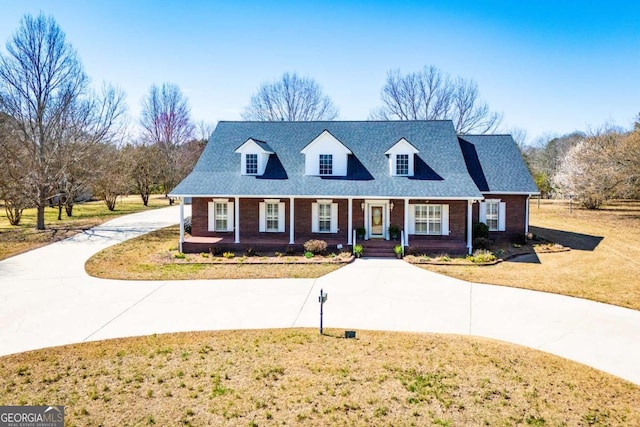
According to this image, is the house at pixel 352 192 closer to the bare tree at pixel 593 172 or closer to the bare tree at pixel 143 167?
the bare tree at pixel 593 172

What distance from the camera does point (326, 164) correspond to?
904 inches

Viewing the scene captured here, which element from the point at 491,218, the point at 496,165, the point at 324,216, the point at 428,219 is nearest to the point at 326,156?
the point at 324,216

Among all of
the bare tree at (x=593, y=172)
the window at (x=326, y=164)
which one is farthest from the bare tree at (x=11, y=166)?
the bare tree at (x=593, y=172)

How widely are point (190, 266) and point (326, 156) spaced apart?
9188 millimetres

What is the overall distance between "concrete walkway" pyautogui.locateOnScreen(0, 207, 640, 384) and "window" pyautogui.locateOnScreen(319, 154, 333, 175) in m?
7.35

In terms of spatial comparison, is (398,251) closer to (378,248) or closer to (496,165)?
(378,248)

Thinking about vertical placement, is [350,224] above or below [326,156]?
below

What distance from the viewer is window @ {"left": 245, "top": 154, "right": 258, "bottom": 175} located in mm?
23234

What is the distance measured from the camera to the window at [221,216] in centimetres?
2291

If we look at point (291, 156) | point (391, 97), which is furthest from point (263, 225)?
point (391, 97)

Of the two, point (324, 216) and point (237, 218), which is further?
point (324, 216)

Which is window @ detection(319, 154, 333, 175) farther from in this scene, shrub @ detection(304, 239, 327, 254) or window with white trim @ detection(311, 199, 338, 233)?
shrub @ detection(304, 239, 327, 254)

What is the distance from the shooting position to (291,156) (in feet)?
79.7

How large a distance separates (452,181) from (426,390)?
15.4m
